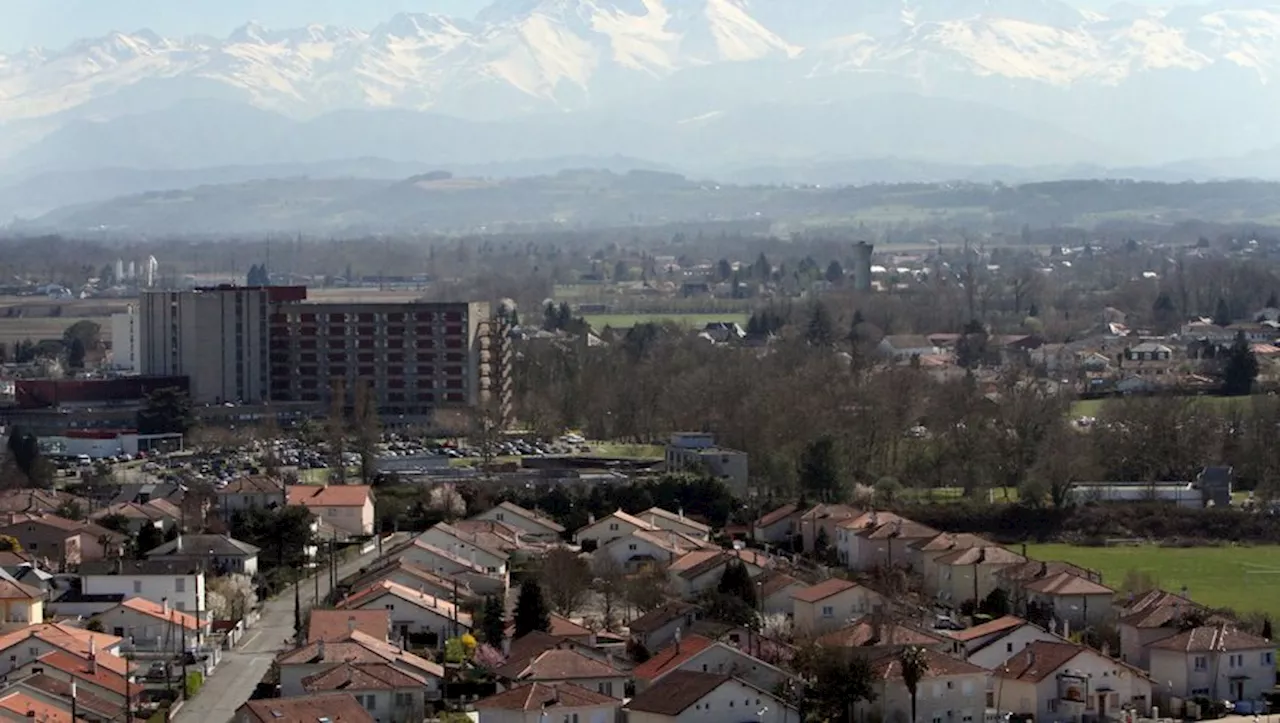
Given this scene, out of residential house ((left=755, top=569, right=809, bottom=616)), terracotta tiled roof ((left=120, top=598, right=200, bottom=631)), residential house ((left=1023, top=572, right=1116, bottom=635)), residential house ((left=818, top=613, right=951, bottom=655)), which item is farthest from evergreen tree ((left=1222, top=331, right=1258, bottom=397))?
terracotta tiled roof ((left=120, top=598, right=200, bottom=631))

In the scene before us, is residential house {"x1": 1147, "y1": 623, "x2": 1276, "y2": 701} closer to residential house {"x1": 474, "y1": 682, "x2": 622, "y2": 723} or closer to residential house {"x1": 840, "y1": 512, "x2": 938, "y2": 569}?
residential house {"x1": 474, "y1": 682, "x2": 622, "y2": 723}

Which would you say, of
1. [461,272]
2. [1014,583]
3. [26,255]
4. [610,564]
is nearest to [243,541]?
[610,564]

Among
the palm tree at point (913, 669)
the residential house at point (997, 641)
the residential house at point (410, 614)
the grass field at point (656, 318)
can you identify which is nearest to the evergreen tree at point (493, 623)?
the residential house at point (410, 614)

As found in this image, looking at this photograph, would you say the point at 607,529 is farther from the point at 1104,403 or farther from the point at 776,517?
the point at 1104,403

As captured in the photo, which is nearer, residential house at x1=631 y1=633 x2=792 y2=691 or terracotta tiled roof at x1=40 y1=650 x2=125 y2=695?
terracotta tiled roof at x1=40 y1=650 x2=125 y2=695

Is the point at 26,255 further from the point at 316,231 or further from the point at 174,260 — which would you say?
the point at 316,231

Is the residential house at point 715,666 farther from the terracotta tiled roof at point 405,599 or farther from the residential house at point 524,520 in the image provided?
the residential house at point 524,520
